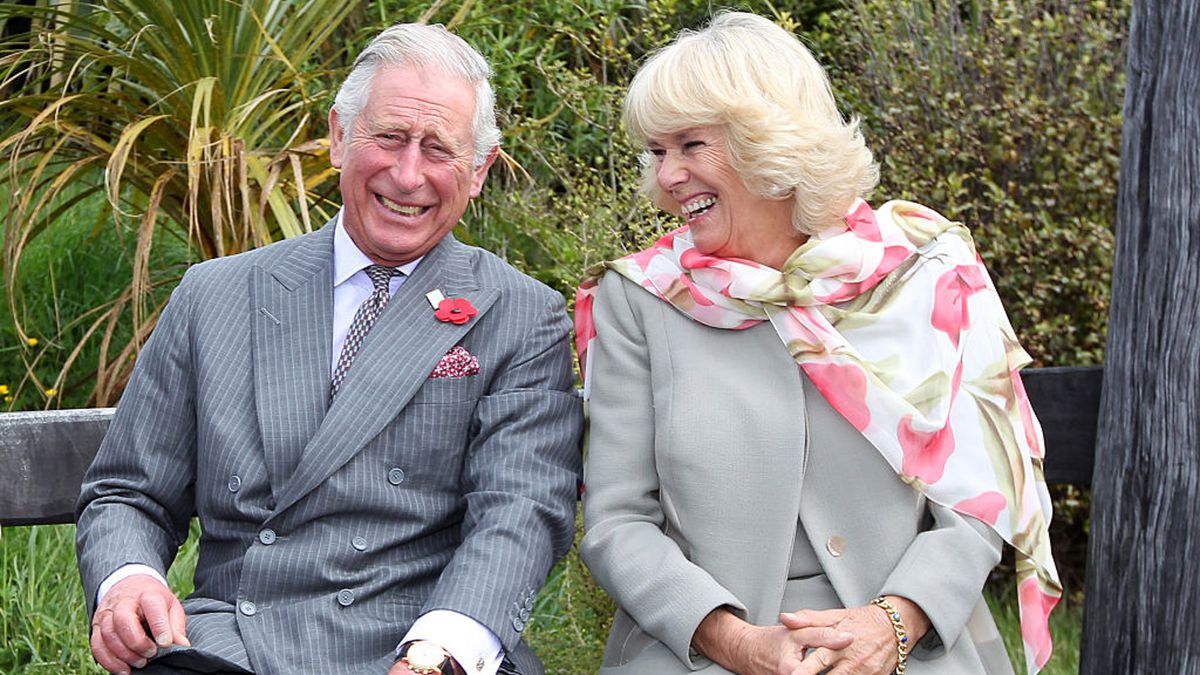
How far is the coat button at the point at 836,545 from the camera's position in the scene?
2891mm

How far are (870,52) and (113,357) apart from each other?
2842mm

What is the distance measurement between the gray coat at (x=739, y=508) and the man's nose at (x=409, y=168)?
49 centimetres

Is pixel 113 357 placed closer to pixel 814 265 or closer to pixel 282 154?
pixel 282 154

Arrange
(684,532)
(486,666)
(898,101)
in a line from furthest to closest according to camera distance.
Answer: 1. (898,101)
2. (684,532)
3. (486,666)

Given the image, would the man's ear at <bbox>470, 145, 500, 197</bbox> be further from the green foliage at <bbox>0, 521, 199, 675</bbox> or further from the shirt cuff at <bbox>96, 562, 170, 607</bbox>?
the green foliage at <bbox>0, 521, 199, 675</bbox>

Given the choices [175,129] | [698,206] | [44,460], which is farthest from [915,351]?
[175,129]

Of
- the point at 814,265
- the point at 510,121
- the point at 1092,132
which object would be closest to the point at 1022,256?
the point at 1092,132

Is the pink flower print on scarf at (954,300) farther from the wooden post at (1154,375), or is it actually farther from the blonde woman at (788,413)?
the wooden post at (1154,375)

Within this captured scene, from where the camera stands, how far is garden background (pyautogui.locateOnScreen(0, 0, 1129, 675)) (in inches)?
182

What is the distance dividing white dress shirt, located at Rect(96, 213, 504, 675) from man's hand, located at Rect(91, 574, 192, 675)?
5cm

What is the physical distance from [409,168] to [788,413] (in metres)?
0.85

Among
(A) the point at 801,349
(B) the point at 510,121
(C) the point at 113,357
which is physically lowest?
(C) the point at 113,357

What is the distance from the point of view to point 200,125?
16.4 ft

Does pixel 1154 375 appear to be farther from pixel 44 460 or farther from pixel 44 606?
pixel 44 606
